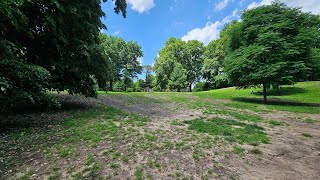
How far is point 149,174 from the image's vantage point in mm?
3871

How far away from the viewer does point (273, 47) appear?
1473 cm

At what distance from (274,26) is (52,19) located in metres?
15.7

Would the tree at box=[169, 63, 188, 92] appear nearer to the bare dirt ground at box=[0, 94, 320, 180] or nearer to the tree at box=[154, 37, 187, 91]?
the tree at box=[154, 37, 187, 91]

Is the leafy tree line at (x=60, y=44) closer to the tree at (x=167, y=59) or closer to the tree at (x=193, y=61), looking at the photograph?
the tree at (x=167, y=59)

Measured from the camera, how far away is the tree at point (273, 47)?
561 inches

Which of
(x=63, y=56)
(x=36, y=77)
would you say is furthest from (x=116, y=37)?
(x=36, y=77)

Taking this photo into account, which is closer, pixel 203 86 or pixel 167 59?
pixel 167 59

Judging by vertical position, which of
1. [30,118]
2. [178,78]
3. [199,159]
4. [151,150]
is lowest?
[199,159]

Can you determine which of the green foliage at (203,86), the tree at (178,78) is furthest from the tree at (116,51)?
the green foliage at (203,86)

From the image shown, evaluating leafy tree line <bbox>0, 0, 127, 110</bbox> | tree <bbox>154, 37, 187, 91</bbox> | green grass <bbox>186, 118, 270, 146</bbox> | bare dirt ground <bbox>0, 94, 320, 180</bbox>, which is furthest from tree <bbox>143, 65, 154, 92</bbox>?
bare dirt ground <bbox>0, 94, 320, 180</bbox>

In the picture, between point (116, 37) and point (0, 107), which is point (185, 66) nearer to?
point (116, 37)

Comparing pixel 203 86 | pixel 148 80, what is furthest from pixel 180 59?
pixel 148 80

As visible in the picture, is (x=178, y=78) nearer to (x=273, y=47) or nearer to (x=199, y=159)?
(x=273, y=47)

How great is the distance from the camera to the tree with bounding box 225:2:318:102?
14242 mm
